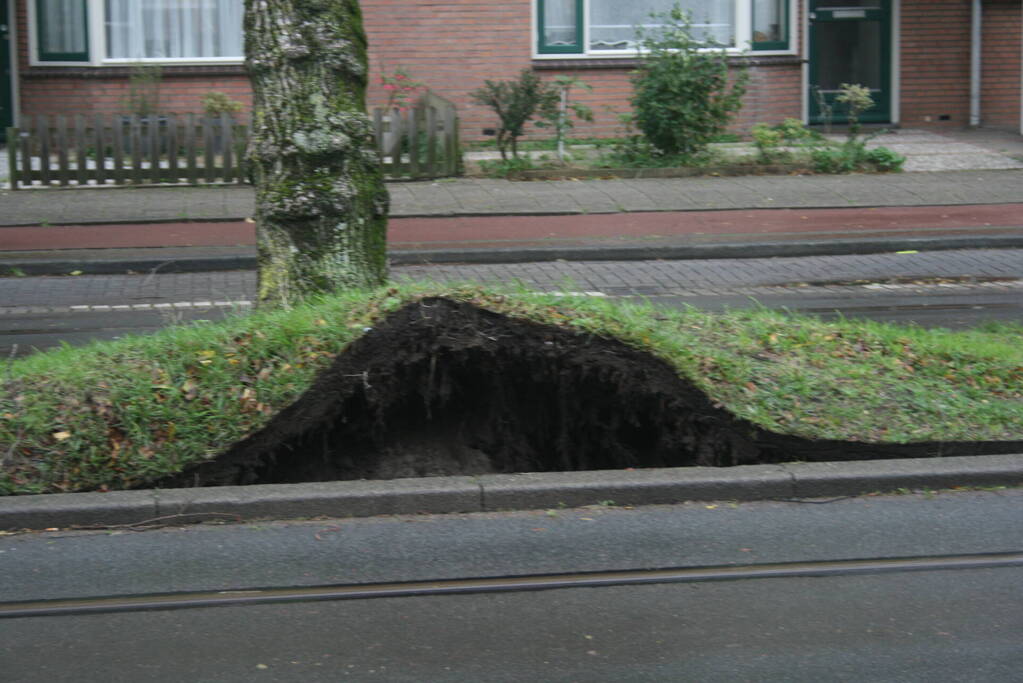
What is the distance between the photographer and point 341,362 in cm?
593

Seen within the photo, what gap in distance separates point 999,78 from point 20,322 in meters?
18.0

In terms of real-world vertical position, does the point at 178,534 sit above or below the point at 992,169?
below

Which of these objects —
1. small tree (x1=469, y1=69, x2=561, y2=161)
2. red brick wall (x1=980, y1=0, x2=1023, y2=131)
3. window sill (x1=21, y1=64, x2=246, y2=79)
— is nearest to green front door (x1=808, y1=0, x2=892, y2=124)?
red brick wall (x1=980, y1=0, x2=1023, y2=131)

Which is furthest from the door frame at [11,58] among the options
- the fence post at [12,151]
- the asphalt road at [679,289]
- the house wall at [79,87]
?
the asphalt road at [679,289]

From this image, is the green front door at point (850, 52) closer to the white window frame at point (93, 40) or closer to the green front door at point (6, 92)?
the white window frame at point (93, 40)

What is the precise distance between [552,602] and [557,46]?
1767 cm

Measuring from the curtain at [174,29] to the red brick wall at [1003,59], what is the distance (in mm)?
13413

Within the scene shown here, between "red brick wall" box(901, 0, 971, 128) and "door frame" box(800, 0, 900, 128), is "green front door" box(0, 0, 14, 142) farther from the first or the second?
"red brick wall" box(901, 0, 971, 128)

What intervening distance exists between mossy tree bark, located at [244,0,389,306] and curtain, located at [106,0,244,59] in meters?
14.1

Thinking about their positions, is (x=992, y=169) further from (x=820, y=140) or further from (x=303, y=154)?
(x=303, y=154)

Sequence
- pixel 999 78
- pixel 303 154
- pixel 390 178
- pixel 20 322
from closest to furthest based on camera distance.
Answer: pixel 303 154, pixel 20 322, pixel 390 178, pixel 999 78

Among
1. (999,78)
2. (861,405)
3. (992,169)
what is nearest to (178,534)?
(861,405)

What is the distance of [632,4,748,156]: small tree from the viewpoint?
57.5ft

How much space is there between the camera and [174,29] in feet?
Answer: 68.1
